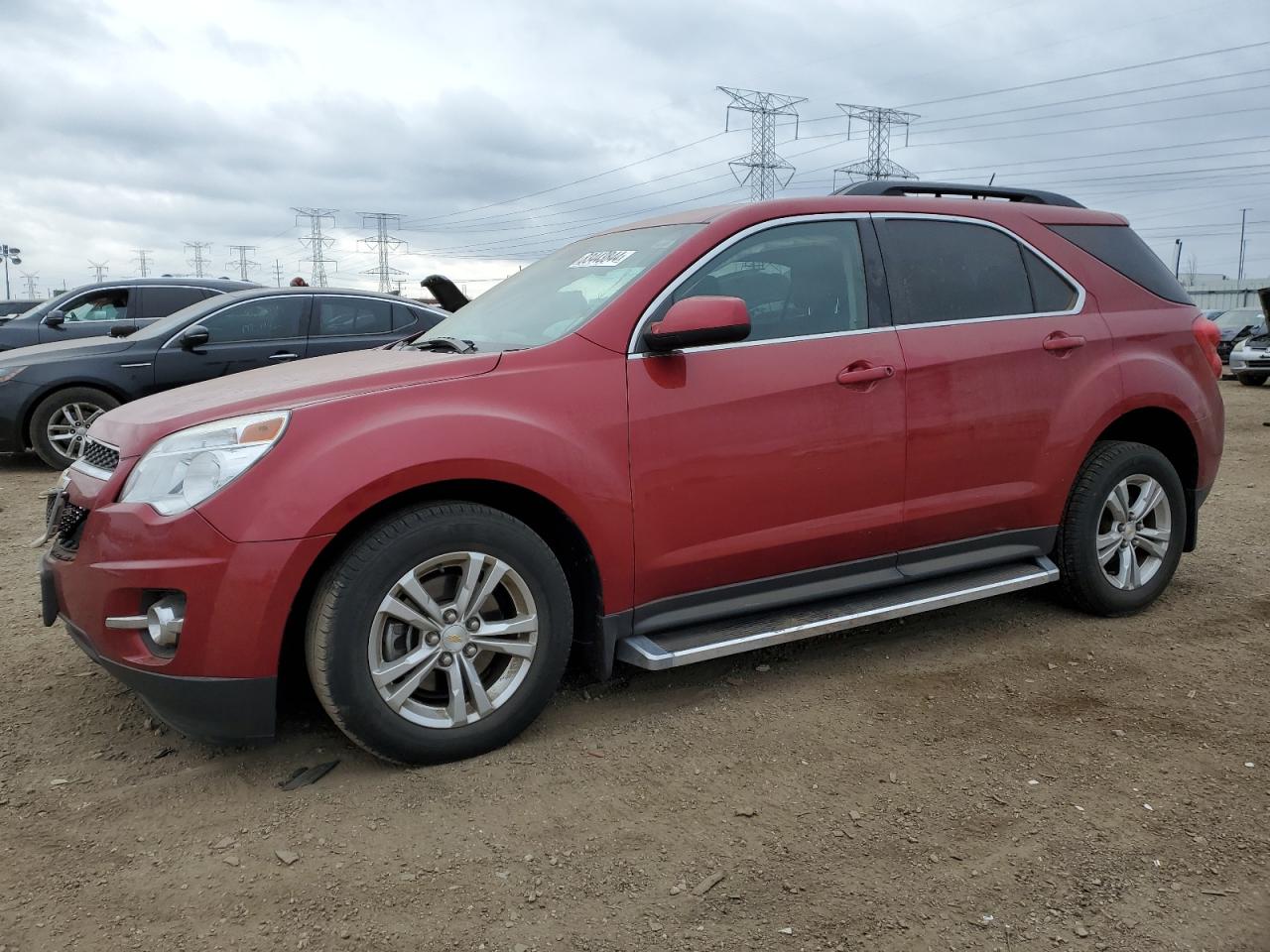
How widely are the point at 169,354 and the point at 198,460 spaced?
661 centimetres

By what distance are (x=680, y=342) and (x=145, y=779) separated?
2082 millimetres

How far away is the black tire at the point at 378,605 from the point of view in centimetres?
282

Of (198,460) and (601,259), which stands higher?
(601,259)

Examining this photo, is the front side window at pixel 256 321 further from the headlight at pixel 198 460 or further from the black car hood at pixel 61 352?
the headlight at pixel 198 460

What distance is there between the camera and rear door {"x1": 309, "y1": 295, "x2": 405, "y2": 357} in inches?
358

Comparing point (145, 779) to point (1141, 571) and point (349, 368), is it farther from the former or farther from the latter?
point (1141, 571)

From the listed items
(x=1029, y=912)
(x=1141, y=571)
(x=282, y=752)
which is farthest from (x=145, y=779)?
(x=1141, y=571)

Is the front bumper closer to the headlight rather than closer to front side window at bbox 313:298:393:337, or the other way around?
the headlight

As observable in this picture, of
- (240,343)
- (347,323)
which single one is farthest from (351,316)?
(240,343)

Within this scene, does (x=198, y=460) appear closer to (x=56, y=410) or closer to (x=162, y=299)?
(x=56, y=410)

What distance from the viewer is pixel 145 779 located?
3020mm

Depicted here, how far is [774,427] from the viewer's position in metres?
3.44

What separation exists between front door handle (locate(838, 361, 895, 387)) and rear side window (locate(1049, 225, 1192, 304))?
1.30 m

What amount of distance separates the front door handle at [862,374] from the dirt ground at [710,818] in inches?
43.3
